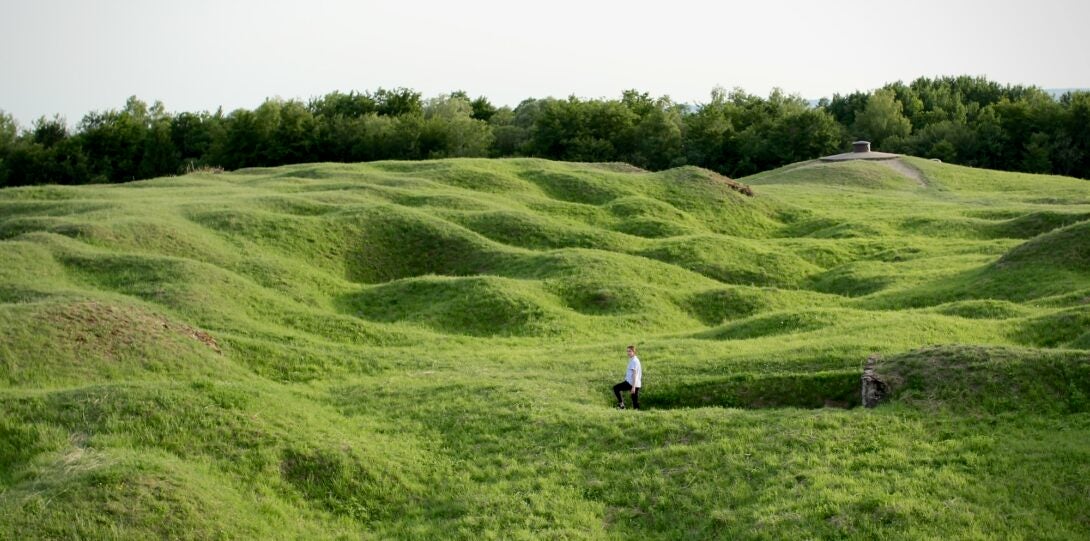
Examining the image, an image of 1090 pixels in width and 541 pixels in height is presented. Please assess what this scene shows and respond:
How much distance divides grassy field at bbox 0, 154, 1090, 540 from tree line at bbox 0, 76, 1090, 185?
136 feet

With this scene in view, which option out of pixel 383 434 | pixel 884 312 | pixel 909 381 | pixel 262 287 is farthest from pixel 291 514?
pixel 884 312

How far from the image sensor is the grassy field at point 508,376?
16.2 meters

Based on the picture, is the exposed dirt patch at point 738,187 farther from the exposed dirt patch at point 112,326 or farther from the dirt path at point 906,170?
the exposed dirt patch at point 112,326

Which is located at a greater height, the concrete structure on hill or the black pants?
the concrete structure on hill

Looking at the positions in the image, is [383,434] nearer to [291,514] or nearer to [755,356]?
[291,514]

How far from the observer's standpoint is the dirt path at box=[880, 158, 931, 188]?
249 ft

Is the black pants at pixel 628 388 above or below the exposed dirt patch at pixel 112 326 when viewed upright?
below

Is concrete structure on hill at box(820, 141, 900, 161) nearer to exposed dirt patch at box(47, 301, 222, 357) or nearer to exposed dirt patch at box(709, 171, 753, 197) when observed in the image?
exposed dirt patch at box(709, 171, 753, 197)

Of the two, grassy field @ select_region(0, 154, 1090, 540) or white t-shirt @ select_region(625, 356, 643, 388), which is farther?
white t-shirt @ select_region(625, 356, 643, 388)

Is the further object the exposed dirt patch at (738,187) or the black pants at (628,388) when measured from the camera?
the exposed dirt patch at (738,187)

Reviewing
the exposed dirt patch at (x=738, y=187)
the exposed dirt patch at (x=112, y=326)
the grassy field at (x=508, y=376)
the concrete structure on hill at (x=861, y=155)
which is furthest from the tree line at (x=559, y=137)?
the exposed dirt patch at (x=112, y=326)

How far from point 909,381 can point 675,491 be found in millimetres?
7023

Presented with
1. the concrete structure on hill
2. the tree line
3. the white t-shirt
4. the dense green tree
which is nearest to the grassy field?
the white t-shirt

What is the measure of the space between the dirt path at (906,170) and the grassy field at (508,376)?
26411mm
